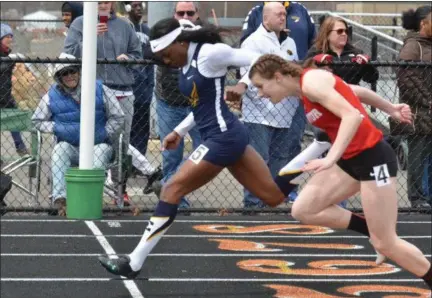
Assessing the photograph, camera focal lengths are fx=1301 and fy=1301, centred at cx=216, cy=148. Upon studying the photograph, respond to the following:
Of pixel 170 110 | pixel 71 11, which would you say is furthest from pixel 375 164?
pixel 71 11

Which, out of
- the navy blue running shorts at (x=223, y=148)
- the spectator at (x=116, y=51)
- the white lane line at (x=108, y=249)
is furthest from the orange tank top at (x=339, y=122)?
the spectator at (x=116, y=51)

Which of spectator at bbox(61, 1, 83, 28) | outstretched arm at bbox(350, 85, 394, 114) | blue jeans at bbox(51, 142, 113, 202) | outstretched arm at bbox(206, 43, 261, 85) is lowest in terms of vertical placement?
blue jeans at bbox(51, 142, 113, 202)

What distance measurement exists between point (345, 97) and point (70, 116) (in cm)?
452

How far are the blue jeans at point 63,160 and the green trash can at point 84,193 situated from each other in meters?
0.27

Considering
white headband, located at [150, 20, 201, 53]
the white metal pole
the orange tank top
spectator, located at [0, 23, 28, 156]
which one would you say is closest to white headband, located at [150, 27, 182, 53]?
white headband, located at [150, 20, 201, 53]

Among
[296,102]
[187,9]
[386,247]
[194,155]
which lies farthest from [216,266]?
[187,9]

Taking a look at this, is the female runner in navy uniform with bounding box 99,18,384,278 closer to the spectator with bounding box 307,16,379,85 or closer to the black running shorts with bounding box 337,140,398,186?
the black running shorts with bounding box 337,140,398,186

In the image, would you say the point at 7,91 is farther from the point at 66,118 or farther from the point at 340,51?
the point at 340,51

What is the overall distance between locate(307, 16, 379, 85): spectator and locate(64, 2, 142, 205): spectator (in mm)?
1736

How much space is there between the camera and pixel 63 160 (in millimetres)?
11727

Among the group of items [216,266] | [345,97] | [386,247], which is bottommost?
[216,266]

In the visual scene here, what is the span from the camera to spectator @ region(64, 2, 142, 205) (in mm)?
12086

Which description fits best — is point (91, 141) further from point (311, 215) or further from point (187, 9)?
point (311, 215)

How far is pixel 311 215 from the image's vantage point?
822cm
